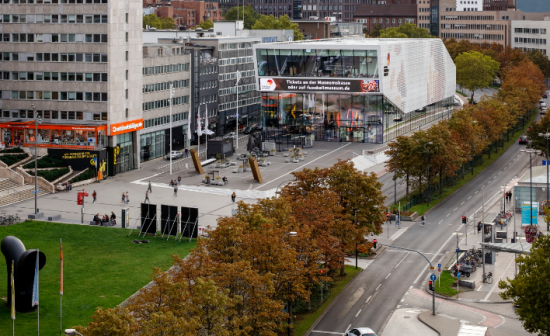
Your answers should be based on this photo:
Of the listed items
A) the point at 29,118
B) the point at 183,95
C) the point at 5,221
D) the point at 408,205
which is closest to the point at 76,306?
the point at 5,221

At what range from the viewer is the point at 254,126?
625ft

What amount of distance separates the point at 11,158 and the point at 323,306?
6622 centimetres

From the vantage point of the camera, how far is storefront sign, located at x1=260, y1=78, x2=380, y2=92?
172000 millimetres

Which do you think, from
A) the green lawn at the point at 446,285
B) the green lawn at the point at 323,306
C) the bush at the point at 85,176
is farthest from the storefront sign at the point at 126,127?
the green lawn at the point at 446,285

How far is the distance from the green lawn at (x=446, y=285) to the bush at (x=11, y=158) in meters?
67.5

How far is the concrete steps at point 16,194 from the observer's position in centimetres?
11731

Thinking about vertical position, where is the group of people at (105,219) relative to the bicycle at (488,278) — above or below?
above

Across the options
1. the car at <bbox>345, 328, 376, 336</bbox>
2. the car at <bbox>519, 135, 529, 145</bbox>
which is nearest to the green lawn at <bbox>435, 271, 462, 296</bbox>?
the car at <bbox>345, 328, 376, 336</bbox>

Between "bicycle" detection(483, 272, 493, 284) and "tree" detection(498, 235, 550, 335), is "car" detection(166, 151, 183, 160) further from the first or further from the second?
"tree" detection(498, 235, 550, 335)

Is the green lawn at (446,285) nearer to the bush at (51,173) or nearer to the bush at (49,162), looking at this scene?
the bush at (51,173)

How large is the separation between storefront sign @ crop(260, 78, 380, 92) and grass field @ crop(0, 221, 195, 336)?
77933mm

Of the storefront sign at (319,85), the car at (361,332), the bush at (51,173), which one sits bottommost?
the car at (361,332)

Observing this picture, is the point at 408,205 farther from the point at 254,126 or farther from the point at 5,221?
the point at 254,126

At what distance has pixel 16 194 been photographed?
392 feet
